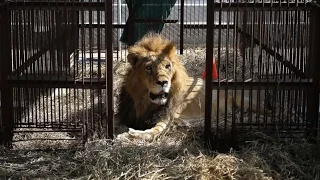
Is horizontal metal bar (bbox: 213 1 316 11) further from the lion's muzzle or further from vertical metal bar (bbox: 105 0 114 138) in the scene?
the lion's muzzle

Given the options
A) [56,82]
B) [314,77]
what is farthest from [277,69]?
[56,82]

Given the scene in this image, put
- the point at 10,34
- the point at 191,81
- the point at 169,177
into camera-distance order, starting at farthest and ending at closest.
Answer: the point at 191,81 → the point at 10,34 → the point at 169,177

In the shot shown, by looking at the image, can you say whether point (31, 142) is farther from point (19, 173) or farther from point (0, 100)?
point (19, 173)

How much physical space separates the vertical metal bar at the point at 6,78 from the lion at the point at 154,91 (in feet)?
3.89

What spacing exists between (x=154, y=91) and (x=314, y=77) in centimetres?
155

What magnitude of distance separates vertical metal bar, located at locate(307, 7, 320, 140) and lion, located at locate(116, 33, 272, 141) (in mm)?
1365

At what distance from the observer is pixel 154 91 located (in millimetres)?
5512

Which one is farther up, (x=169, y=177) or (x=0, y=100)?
(x=0, y=100)

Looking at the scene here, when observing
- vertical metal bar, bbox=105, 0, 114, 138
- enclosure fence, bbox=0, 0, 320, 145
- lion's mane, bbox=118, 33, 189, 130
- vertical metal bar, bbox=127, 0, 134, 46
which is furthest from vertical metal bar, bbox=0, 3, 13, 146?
vertical metal bar, bbox=127, 0, 134, 46

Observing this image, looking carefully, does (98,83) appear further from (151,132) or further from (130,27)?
(130,27)

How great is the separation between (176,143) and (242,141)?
588mm

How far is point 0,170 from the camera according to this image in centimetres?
436

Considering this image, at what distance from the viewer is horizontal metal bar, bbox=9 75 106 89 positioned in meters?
4.85

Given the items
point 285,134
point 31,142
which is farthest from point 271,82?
point 31,142
